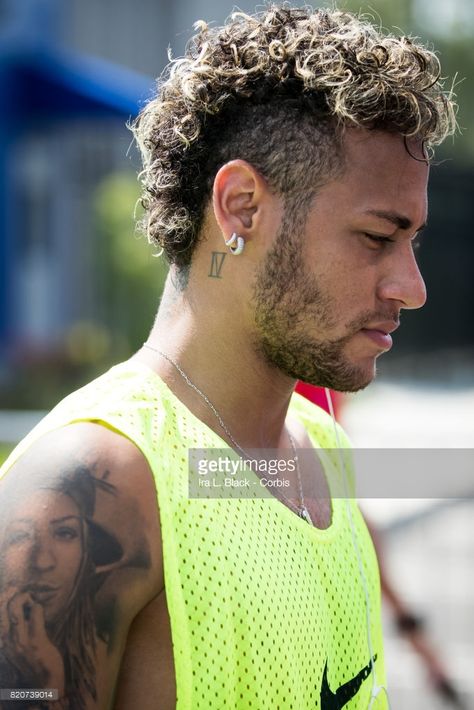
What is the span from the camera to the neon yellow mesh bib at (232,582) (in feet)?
6.14

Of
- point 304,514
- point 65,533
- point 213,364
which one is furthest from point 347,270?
point 65,533

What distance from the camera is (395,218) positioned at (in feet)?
7.04

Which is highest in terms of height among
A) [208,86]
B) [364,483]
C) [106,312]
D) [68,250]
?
[68,250]

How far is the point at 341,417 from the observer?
16.5ft

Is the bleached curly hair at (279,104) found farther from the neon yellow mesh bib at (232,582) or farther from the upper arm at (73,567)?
the upper arm at (73,567)

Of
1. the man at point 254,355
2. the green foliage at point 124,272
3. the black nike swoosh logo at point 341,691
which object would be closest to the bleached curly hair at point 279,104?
the man at point 254,355

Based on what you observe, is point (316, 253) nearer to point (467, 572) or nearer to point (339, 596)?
point (339, 596)

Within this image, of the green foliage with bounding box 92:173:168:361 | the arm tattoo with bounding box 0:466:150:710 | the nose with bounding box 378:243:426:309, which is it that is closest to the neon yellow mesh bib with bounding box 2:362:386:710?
the arm tattoo with bounding box 0:466:150:710

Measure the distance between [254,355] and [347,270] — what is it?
10.6 inches

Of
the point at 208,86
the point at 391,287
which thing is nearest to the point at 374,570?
the point at 391,287

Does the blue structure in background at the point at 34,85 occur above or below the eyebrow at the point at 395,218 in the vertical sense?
above

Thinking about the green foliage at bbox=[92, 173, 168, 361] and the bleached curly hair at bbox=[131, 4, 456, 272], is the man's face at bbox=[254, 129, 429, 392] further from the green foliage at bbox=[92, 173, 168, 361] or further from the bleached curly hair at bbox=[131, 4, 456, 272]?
the green foliage at bbox=[92, 173, 168, 361]

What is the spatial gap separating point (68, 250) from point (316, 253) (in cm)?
1732

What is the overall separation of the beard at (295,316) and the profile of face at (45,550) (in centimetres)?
61
